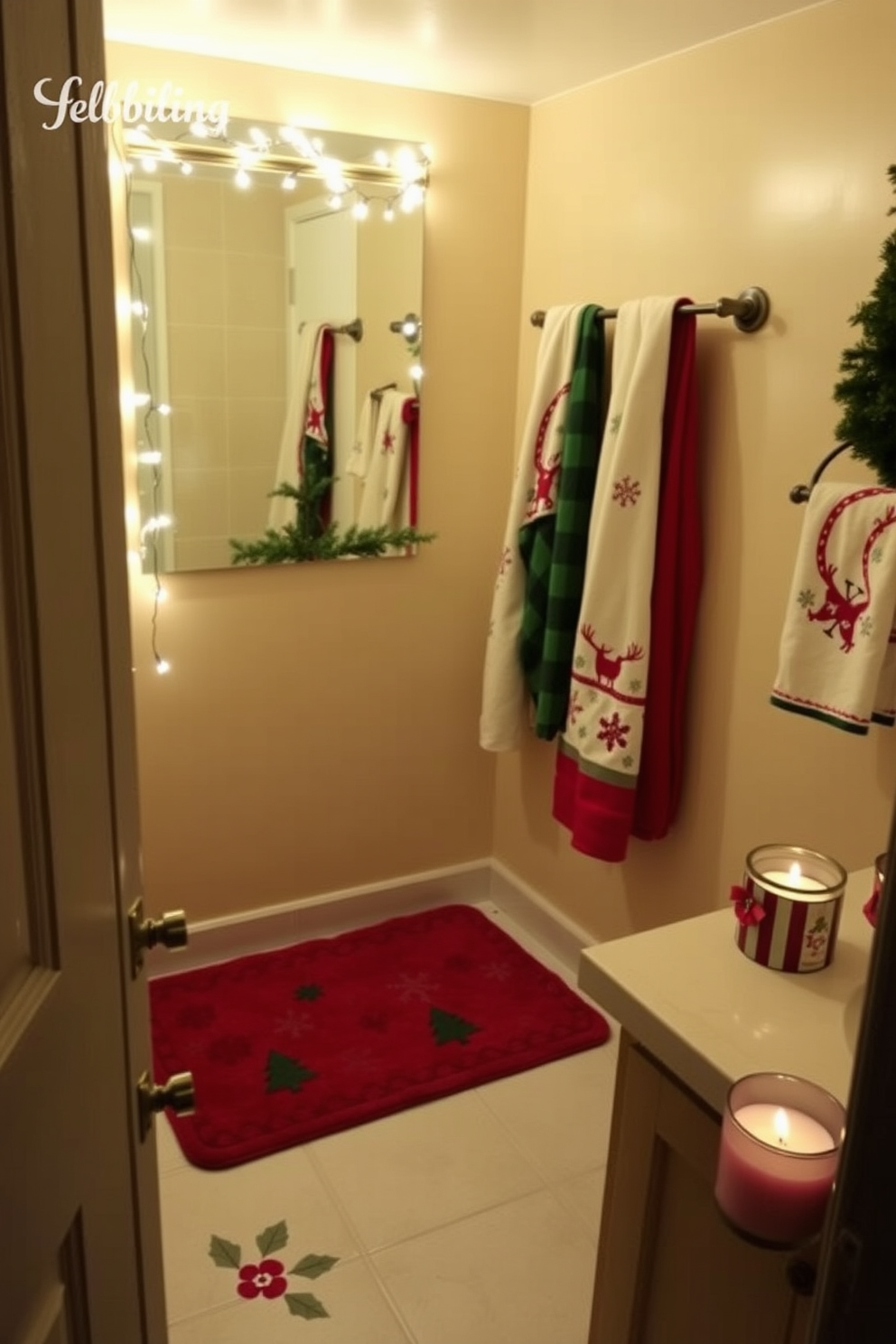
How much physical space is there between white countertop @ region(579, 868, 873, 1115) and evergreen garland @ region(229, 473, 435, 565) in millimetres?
1418

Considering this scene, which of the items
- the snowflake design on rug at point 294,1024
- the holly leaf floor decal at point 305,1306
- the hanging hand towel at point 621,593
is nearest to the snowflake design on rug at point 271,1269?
the holly leaf floor decal at point 305,1306

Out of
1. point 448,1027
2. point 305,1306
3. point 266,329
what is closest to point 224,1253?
point 305,1306

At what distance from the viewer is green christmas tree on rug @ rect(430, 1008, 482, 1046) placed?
95.6 inches

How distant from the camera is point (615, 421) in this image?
2.15 m

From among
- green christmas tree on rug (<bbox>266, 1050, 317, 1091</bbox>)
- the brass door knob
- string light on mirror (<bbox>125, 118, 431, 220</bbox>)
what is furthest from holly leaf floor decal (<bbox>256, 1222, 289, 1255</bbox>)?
string light on mirror (<bbox>125, 118, 431, 220</bbox>)

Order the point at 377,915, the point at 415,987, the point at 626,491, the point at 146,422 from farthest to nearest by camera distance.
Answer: the point at 377,915 → the point at 415,987 → the point at 146,422 → the point at 626,491

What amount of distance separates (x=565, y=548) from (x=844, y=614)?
80 cm

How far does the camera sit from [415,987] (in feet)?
8.57

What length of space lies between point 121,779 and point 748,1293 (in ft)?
2.69

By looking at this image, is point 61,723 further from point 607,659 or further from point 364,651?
point 364,651

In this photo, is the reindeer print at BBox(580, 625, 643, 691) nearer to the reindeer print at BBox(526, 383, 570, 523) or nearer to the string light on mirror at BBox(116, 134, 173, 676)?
the reindeer print at BBox(526, 383, 570, 523)

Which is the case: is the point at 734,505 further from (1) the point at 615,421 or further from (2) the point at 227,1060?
(2) the point at 227,1060

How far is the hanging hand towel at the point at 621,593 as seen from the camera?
2.09 meters

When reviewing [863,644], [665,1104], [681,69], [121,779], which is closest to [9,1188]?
[121,779]
